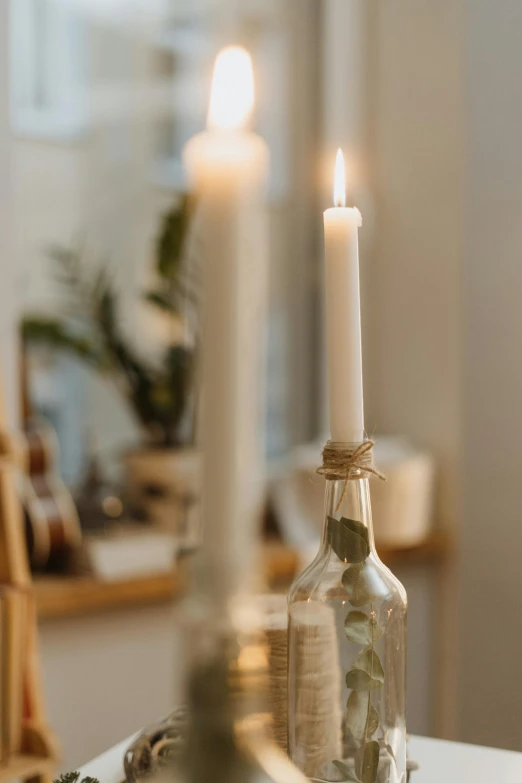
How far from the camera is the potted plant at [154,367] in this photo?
1641 mm

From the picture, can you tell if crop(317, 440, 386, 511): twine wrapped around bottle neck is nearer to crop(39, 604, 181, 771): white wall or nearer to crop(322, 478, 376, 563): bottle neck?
crop(322, 478, 376, 563): bottle neck

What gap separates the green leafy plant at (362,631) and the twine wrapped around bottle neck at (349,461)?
3 centimetres

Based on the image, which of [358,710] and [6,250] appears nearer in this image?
[358,710]

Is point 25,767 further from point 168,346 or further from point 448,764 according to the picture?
point 168,346

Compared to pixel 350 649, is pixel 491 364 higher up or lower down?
higher up

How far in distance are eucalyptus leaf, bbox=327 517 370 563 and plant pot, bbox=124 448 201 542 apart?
114 cm

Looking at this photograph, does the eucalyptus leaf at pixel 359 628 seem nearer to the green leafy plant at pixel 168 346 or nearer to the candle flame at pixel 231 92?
the candle flame at pixel 231 92

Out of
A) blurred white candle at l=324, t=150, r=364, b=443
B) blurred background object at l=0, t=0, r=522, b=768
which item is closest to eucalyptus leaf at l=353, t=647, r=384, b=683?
blurred white candle at l=324, t=150, r=364, b=443

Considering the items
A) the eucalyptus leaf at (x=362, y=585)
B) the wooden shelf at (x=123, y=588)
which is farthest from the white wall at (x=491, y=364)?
the eucalyptus leaf at (x=362, y=585)

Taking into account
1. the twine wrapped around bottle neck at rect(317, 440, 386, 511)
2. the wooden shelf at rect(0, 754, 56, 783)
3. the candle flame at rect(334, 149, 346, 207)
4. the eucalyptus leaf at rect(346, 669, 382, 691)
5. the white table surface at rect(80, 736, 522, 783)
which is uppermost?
the candle flame at rect(334, 149, 346, 207)

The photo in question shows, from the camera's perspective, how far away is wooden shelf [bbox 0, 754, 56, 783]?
940mm

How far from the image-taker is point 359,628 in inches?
20.2

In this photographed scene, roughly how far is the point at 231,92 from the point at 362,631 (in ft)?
1.12

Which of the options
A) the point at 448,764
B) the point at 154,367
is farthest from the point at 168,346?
the point at 448,764
